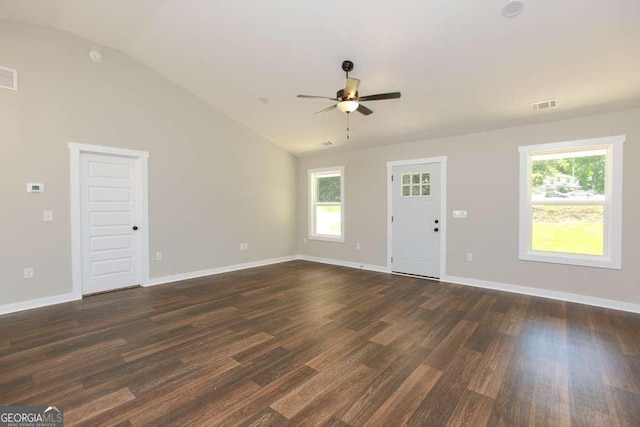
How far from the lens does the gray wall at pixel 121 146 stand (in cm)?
356

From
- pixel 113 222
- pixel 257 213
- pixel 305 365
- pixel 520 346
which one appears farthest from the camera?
pixel 257 213

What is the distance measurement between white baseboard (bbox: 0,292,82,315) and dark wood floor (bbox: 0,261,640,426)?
18cm

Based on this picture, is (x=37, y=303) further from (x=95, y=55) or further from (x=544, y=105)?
(x=544, y=105)

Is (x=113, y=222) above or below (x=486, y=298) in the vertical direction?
above

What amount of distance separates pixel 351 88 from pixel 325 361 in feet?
8.72

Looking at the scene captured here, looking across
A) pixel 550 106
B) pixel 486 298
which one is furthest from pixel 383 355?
pixel 550 106

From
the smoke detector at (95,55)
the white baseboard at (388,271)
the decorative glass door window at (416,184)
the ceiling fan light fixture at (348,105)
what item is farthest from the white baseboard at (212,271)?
the ceiling fan light fixture at (348,105)

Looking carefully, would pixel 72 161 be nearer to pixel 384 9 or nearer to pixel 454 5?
pixel 384 9

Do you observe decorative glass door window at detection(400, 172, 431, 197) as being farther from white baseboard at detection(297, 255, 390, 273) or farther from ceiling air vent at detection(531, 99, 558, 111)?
ceiling air vent at detection(531, 99, 558, 111)

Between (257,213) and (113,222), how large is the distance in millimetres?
2580

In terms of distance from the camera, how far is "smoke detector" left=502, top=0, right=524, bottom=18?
251 centimetres

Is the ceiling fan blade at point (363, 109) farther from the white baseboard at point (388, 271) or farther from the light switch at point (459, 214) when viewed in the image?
the white baseboard at point (388, 271)

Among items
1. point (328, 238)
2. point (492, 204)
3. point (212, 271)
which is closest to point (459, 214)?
point (492, 204)

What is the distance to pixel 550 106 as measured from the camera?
3760mm
